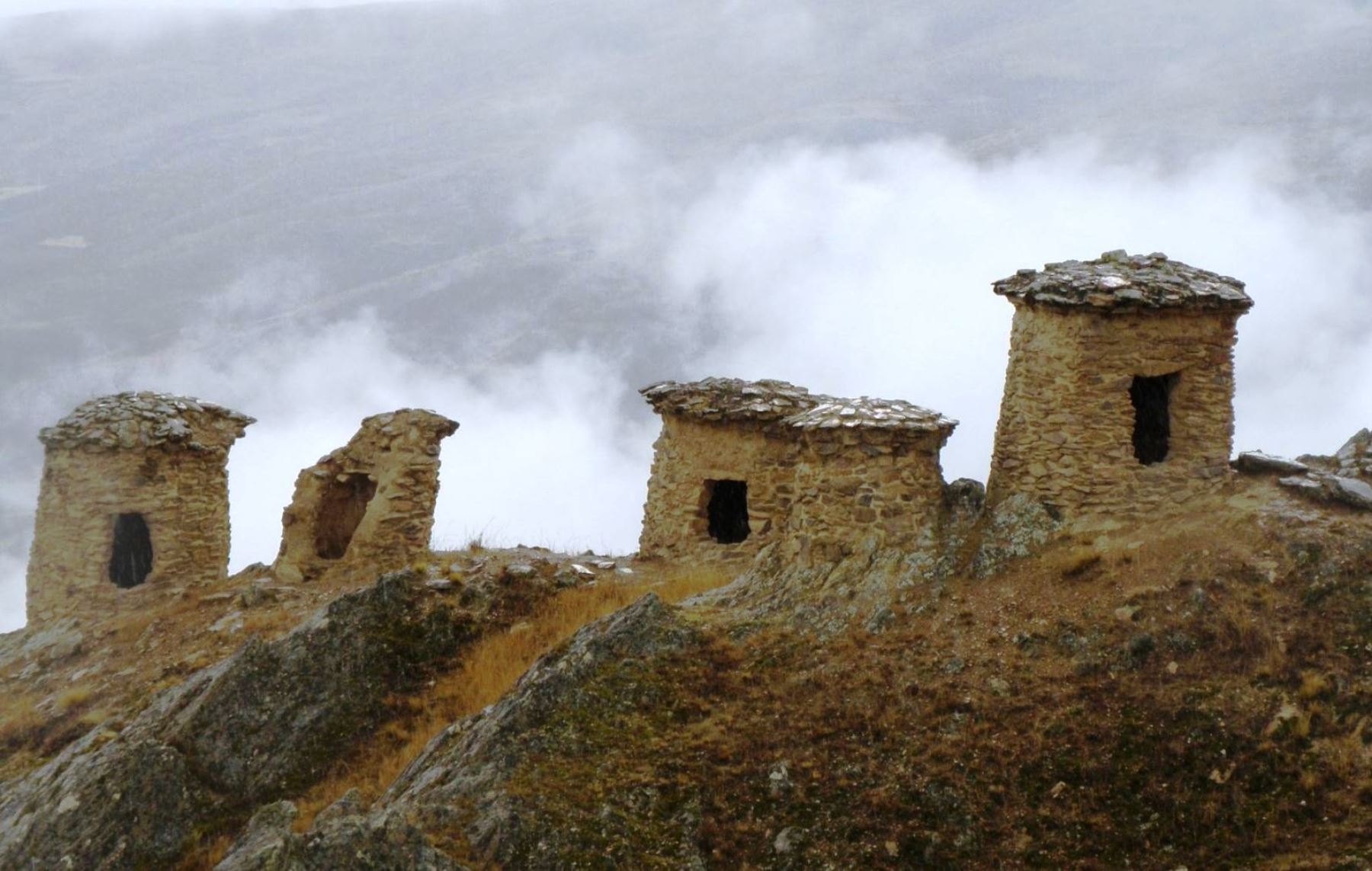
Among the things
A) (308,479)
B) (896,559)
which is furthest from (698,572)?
(308,479)

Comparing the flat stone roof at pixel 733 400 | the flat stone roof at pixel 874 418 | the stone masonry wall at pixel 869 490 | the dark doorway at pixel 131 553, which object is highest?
the flat stone roof at pixel 733 400

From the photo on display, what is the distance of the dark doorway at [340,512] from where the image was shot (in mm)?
21469

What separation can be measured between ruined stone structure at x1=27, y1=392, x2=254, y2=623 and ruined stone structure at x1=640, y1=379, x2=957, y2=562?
6752 millimetres

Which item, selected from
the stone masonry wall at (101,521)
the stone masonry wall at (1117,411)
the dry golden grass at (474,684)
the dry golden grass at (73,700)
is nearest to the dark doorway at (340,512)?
the stone masonry wall at (101,521)

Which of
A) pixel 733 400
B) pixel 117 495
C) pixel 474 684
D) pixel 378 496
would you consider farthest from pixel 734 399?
pixel 117 495

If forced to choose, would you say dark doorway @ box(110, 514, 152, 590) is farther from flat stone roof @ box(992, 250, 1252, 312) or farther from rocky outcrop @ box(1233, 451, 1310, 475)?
rocky outcrop @ box(1233, 451, 1310, 475)

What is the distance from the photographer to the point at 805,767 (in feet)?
38.3

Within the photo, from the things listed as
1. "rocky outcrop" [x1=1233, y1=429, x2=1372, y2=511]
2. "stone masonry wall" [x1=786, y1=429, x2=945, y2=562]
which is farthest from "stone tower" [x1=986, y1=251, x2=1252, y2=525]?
"stone masonry wall" [x1=786, y1=429, x2=945, y2=562]

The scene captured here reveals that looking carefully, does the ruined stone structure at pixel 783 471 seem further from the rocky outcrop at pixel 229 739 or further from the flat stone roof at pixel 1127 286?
the rocky outcrop at pixel 229 739

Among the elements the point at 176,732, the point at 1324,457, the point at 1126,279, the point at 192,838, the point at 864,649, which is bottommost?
the point at 192,838

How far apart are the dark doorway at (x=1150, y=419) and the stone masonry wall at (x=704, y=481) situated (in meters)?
4.60

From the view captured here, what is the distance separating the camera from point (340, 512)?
21.8m

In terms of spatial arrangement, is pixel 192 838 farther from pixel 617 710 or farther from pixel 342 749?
pixel 617 710

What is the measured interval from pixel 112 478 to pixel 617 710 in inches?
444
